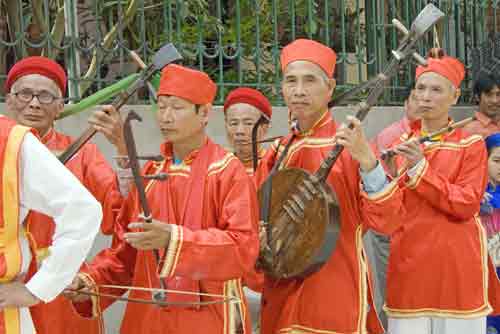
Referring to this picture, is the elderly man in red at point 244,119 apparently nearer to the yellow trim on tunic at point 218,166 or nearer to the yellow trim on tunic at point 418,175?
the yellow trim on tunic at point 418,175

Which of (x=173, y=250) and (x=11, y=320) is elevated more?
(x=173, y=250)

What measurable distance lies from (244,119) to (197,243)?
208 centimetres

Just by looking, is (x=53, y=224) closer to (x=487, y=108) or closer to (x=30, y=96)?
(x=30, y=96)

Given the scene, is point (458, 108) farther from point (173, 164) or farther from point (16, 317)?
point (16, 317)

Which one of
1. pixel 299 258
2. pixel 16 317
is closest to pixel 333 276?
pixel 299 258

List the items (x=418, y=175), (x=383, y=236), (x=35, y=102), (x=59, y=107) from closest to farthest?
(x=35, y=102)
(x=59, y=107)
(x=418, y=175)
(x=383, y=236)

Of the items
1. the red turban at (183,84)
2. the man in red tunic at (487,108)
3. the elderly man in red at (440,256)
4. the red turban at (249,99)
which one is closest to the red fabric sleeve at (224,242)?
the red turban at (183,84)

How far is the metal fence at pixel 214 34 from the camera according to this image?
6051 mm

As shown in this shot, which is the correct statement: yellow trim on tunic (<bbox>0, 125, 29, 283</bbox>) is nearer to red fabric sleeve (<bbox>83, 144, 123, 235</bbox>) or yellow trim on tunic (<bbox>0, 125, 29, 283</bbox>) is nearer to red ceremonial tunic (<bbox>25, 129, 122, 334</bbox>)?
red ceremonial tunic (<bbox>25, 129, 122, 334</bbox>)

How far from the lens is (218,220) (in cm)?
405

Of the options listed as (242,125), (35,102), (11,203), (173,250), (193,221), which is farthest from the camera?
(242,125)

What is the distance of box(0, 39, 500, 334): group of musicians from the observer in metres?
3.25

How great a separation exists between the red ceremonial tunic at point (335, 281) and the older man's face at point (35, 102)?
1.15m

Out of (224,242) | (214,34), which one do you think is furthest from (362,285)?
(214,34)
